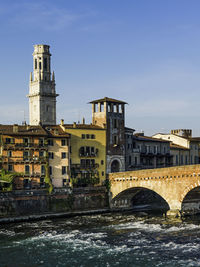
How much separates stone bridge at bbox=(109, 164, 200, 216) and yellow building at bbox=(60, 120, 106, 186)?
9.13 meters

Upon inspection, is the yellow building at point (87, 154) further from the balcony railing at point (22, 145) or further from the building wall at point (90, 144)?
the balcony railing at point (22, 145)

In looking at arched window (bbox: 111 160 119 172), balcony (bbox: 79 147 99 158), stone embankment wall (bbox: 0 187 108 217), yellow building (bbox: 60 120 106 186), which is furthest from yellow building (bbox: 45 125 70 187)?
arched window (bbox: 111 160 119 172)

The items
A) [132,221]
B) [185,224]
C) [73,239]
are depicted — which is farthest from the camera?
[132,221]

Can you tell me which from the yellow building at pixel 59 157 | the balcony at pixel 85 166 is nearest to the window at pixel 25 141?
the yellow building at pixel 59 157

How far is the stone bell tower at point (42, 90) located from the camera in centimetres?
10694

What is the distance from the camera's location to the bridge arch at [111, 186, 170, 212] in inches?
2916

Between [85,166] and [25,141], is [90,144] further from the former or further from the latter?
[25,141]

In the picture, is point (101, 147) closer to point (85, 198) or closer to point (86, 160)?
point (86, 160)

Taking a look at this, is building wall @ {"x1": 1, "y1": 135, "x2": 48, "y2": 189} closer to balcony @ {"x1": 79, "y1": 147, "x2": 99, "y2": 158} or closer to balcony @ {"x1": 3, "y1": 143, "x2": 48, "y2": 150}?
balcony @ {"x1": 3, "y1": 143, "x2": 48, "y2": 150}

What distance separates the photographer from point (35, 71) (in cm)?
10862

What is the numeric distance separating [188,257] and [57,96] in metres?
76.6

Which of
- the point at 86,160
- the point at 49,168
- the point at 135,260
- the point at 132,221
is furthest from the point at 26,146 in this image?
the point at 135,260

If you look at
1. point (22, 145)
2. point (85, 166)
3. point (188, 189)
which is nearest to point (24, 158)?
point (22, 145)

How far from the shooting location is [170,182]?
63531 mm
